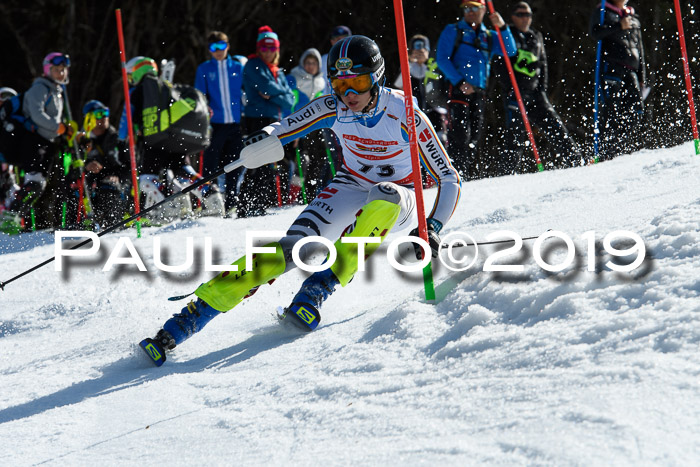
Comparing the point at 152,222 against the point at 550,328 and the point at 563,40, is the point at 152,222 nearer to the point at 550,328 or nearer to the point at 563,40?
Result: the point at 550,328

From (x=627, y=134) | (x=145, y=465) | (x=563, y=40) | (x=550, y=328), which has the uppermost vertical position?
(x=563, y=40)

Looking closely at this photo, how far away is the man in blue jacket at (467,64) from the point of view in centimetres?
855

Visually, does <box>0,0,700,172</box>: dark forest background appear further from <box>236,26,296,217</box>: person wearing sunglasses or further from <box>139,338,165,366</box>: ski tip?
<box>139,338,165,366</box>: ski tip

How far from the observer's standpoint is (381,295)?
4.89 meters

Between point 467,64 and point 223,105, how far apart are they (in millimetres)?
2580

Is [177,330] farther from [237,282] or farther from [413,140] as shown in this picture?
[413,140]

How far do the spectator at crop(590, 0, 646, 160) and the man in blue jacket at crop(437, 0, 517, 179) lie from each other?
95cm

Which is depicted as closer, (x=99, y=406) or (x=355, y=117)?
(x=99, y=406)

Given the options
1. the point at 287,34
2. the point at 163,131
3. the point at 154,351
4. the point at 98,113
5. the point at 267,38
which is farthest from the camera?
the point at 287,34

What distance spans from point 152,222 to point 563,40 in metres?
8.47

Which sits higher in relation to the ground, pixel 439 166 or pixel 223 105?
pixel 223 105

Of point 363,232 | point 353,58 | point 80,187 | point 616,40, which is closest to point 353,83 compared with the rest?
point 353,58

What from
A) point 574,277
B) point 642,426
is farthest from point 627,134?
point 642,426

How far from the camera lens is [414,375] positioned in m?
3.07
